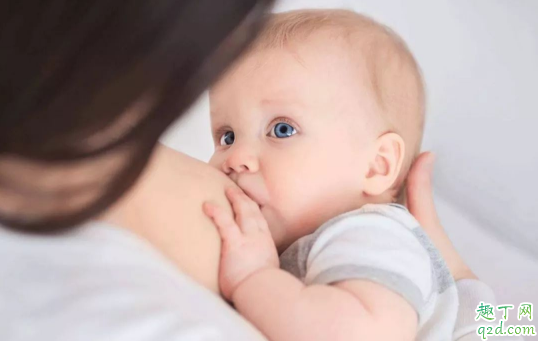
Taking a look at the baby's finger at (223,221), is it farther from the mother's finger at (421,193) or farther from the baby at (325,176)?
the mother's finger at (421,193)

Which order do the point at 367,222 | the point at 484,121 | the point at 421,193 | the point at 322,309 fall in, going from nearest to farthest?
the point at 322,309, the point at 367,222, the point at 421,193, the point at 484,121

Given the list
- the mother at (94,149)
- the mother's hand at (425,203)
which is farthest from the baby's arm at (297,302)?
the mother's hand at (425,203)

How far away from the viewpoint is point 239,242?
1.97 ft

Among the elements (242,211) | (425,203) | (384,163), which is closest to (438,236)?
(425,203)

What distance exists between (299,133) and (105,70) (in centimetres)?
43

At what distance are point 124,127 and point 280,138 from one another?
0.40 metres

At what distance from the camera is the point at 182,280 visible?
434 millimetres

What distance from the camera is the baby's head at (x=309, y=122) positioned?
0.74 m

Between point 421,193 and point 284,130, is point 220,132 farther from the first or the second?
point 421,193

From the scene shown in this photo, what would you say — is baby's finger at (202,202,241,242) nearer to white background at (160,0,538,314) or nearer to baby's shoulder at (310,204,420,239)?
baby's shoulder at (310,204,420,239)

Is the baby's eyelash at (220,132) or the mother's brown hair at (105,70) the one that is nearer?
the mother's brown hair at (105,70)

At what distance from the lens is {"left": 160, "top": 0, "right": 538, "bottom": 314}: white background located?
3.48ft

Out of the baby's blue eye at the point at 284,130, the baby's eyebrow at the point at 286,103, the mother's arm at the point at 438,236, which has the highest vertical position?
the baby's eyebrow at the point at 286,103

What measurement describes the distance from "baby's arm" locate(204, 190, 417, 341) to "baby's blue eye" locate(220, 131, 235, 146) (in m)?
0.20
